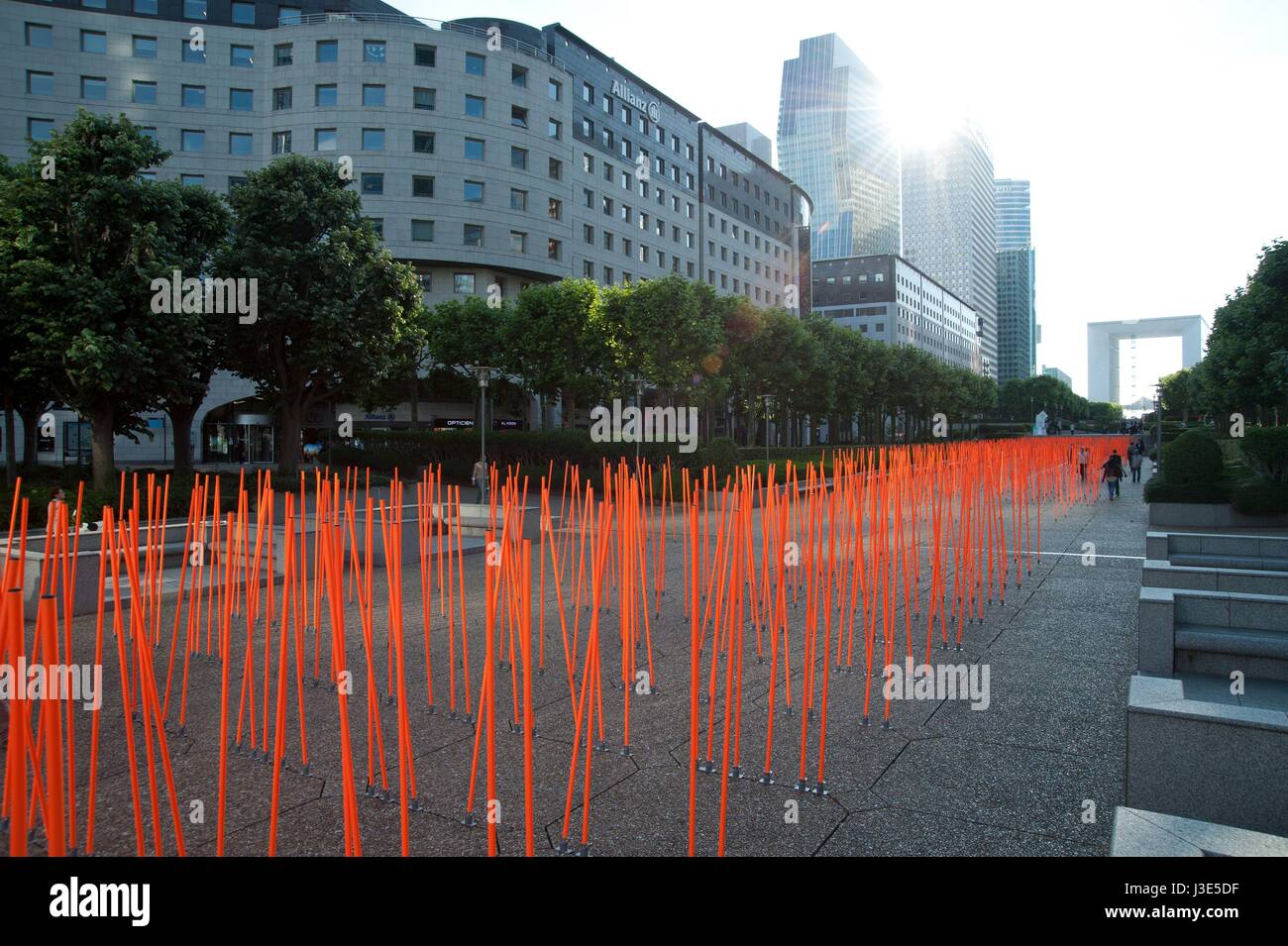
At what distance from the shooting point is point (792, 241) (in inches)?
3853

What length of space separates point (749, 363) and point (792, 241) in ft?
190

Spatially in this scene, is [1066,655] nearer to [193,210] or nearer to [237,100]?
[193,210]

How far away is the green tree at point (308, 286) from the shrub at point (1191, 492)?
23.1m

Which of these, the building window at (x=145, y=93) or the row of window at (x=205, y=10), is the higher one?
the row of window at (x=205, y=10)

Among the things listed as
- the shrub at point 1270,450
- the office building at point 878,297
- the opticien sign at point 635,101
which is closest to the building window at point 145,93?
the opticien sign at point 635,101

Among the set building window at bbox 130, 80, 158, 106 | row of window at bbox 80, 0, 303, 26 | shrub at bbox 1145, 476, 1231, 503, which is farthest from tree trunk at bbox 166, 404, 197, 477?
row of window at bbox 80, 0, 303, 26

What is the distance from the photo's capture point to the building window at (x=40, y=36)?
47.6m

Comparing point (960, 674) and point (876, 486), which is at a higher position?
point (876, 486)

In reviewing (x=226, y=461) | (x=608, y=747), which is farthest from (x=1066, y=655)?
(x=226, y=461)

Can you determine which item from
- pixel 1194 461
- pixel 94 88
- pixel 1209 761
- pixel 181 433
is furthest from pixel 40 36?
pixel 1209 761

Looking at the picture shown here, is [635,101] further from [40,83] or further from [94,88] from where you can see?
[40,83]

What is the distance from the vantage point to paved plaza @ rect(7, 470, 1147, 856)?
13.6 feet

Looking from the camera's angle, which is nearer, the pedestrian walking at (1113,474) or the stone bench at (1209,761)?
the stone bench at (1209,761)

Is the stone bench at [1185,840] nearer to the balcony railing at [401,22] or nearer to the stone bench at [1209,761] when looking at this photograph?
the stone bench at [1209,761]
